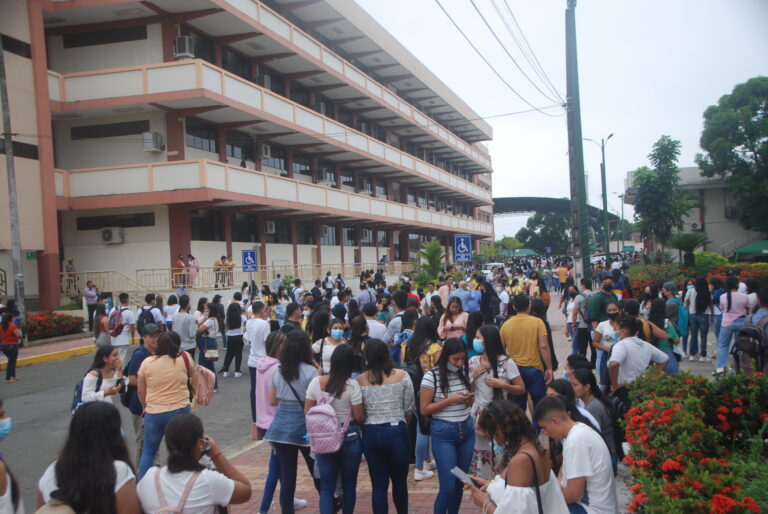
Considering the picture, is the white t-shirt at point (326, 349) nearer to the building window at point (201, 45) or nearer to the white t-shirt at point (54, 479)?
the white t-shirt at point (54, 479)

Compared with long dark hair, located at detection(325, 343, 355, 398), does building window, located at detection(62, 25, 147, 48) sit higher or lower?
higher

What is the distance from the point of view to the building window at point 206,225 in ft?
72.9

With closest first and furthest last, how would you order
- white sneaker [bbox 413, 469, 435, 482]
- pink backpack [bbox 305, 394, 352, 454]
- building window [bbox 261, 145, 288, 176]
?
pink backpack [bbox 305, 394, 352, 454], white sneaker [bbox 413, 469, 435, 482], building window [bbox 261, 145, 288, 176]

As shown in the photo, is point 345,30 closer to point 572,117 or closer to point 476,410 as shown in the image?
point 572,117

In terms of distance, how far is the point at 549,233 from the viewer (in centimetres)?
9638

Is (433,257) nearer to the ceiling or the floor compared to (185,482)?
nearer to the ceiling

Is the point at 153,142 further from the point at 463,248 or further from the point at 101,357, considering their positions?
the point at 101,357

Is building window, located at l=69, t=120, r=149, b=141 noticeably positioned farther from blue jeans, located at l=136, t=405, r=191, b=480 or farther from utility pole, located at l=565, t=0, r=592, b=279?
blue jeans, located at l=136, t=405, r=191, b=480

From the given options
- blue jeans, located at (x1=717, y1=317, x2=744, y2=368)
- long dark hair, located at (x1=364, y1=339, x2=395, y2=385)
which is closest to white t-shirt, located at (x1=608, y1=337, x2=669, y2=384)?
long dark hair, located at (x1=364, y1=339, x2=395, y2=385)

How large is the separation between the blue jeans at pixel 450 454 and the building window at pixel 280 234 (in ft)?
75.1

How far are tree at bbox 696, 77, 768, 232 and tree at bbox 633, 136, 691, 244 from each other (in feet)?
19.4

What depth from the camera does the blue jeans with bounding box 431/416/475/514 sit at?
14.4 feet

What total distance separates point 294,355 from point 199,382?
135cm

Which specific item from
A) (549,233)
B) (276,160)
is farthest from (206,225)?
(549,233)
